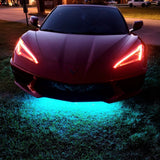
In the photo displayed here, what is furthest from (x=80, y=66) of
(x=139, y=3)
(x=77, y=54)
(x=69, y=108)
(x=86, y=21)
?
(x=139, y=3)

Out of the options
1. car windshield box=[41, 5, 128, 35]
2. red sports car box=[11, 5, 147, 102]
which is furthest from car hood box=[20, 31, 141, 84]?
car windshield box=[41, 5, 128, 35]

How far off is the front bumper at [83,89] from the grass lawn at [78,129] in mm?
317

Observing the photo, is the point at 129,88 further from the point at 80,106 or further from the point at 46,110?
the point at 46,110

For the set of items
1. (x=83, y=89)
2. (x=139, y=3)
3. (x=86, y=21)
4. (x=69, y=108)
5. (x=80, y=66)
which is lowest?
(x=139, y=3)

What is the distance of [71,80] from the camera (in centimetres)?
203

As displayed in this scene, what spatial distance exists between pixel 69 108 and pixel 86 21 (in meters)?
1.66

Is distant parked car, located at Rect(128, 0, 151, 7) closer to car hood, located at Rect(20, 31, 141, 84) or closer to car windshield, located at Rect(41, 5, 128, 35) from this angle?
car windshield, located at Rect(41, 5, 128, 35)

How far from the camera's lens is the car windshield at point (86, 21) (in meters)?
3.03

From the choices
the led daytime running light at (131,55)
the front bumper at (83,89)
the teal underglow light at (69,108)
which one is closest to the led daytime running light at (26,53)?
the front bumper at (83,89)

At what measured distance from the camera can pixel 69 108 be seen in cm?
252

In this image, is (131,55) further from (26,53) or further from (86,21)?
(26,53)

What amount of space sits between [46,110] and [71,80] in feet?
2.37

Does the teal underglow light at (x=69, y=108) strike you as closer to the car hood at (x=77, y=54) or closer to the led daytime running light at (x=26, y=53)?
the car hood at (x=77, y=54)

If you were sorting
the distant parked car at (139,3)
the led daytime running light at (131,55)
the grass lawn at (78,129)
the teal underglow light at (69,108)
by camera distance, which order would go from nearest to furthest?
the grass lawn at (78,129) < the led daytime running light at (131,55) < the teal underglow light at (69,108) < the distant parked car at (139,3)
